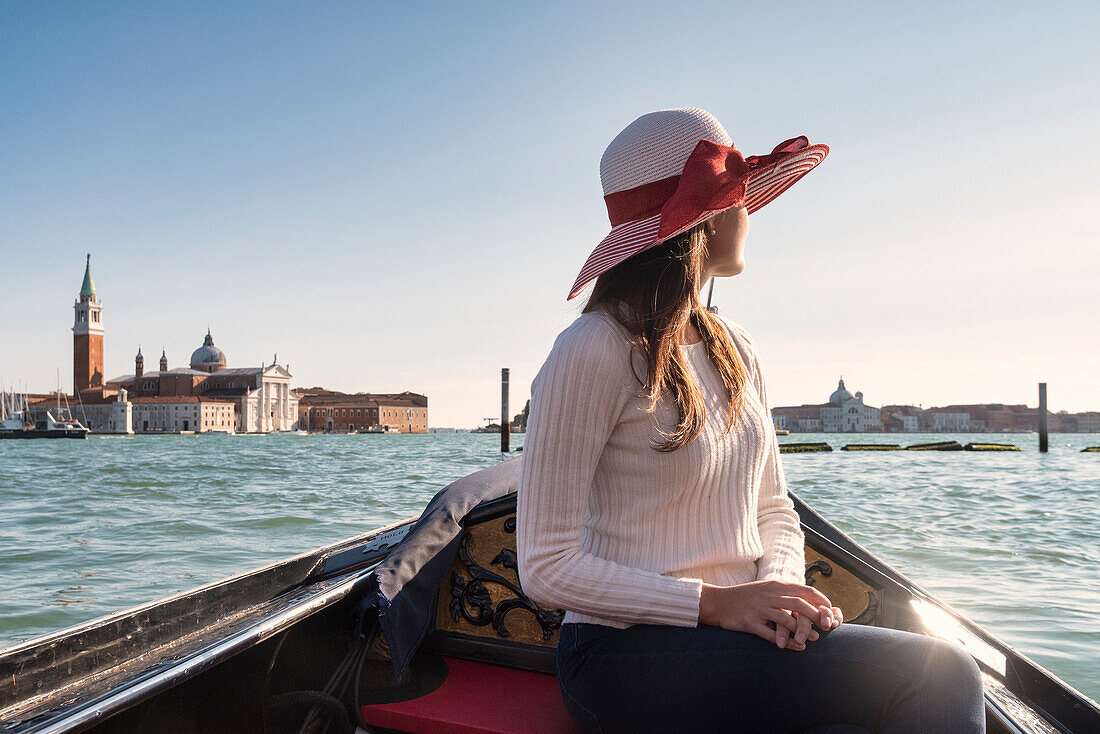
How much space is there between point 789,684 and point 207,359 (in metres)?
73.0

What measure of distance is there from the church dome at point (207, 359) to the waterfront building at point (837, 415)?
171 feet

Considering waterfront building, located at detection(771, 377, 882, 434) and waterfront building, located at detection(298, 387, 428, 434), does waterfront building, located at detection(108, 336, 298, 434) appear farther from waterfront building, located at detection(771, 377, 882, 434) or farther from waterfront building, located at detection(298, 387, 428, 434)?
waterfront building, located at detection(771, 377, 882, 434)

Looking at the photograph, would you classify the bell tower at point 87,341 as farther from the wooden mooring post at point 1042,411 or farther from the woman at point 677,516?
the woman at point 677,516

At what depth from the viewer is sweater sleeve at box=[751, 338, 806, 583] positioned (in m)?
0.96

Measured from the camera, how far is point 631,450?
33.6 inches

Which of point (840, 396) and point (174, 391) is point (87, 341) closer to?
point (174, 391)

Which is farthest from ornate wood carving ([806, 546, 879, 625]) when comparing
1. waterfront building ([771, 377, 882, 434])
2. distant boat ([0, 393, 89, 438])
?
waterfront building ([771, 377, 882, 434])


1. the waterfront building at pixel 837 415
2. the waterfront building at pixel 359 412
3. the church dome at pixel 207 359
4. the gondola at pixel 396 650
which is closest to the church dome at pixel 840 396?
the waterfront building at pixel 837 415

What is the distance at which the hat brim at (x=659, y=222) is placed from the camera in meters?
0.87

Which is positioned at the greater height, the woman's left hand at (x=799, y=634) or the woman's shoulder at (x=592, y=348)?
the woman's shoulder at (x=592, y=348)

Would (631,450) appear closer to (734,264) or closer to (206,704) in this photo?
(734,264)

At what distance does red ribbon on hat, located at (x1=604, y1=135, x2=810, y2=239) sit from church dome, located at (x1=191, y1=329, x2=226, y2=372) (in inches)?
2825

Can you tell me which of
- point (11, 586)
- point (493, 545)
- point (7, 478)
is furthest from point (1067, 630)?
point (7, 478)

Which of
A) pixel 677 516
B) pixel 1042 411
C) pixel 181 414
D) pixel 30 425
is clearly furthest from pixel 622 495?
pixel 30 425
